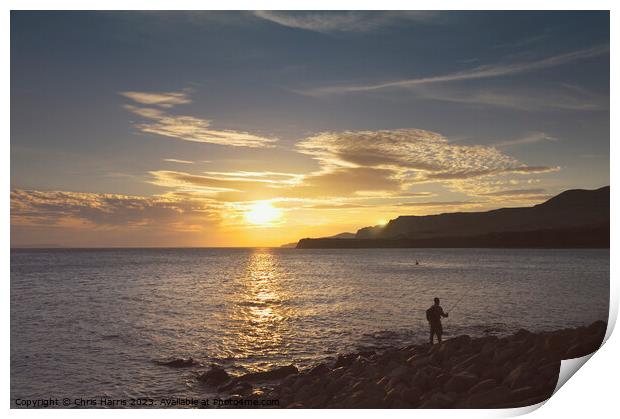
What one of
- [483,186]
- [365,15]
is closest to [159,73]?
[365,15]

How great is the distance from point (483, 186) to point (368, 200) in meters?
3.99

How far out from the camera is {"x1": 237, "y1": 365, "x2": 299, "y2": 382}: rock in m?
11.5

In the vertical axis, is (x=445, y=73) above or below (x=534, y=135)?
above

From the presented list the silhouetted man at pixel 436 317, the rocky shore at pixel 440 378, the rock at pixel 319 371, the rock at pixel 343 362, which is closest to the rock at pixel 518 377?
the rocky shore at pixel 440 378

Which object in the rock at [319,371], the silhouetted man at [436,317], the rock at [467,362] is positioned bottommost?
the rock at [319,371]

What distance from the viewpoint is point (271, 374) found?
11.8 metres

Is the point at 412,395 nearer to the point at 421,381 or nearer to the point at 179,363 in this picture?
the point at 421,381

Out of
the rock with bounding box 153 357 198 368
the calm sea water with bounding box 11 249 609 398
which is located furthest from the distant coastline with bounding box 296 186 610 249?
the rock with bounding box 153 357 198 368

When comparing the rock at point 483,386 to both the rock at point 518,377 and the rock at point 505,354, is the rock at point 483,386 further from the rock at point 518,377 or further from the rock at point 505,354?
the rock at point 505,354

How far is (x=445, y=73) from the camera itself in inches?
488

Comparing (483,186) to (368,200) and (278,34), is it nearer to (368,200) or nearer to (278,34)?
(368,200)

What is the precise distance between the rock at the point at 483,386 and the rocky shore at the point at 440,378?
2cm

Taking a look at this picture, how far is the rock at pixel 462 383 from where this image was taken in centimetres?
890

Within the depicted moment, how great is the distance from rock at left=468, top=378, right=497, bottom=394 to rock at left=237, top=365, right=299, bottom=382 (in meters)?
5.05
